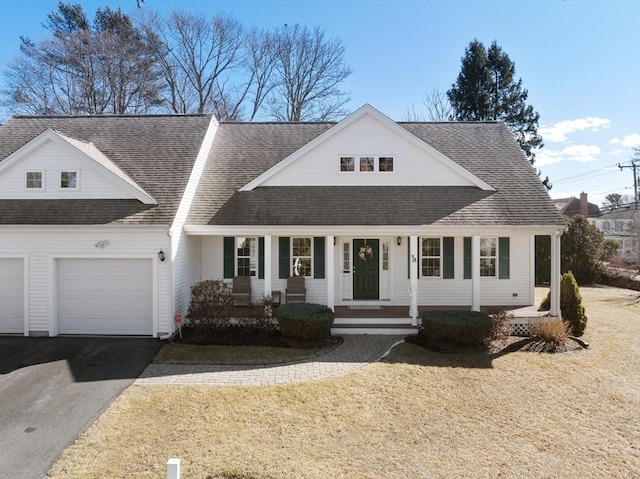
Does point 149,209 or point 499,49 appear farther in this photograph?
point 499,49

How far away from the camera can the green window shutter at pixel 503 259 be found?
12.8 m

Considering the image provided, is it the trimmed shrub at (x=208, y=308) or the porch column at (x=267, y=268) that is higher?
the porch column at (x=267, y=268)

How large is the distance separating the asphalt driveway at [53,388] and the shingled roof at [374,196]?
13.8ft

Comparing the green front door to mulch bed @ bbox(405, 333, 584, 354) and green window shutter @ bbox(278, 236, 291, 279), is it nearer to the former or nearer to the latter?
green window shutter @ bbox(278, 236, 291, 279)

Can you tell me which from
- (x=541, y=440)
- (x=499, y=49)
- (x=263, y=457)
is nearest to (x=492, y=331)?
(x=541, y=440)

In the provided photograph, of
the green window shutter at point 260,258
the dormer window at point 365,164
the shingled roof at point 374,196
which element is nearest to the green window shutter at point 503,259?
the shingled roof at point 374,196

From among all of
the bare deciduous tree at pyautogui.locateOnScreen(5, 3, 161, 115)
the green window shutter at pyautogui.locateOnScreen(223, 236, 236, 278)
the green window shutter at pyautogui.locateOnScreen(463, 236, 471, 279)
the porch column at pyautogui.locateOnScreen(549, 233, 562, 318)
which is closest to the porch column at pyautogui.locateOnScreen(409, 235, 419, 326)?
the green window shutter at pyautogui.locateOnScreen(463, 236, 471, 279)

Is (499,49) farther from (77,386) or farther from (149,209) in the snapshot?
(77,386)

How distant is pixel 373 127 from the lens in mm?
12875

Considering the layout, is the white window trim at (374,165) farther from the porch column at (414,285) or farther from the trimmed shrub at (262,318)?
the trimmed shrub at (262,318)

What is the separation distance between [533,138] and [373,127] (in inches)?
917

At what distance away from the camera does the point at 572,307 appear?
11.4 metres

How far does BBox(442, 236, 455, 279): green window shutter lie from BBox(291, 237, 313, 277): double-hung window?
171 inches

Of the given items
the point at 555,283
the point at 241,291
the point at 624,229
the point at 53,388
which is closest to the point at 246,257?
the point at 241,291
